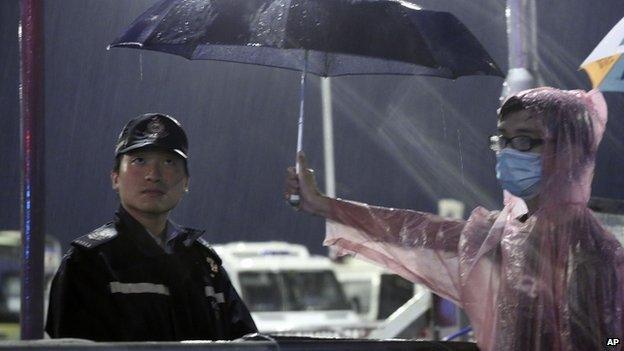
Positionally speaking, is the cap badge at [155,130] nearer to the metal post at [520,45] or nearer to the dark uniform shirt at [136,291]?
the dark uniform shirt at [136,291]

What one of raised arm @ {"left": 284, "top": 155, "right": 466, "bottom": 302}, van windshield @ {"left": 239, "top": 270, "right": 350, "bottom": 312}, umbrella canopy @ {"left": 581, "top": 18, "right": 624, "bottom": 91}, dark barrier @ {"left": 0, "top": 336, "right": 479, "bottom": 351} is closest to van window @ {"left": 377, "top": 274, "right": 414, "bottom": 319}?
van windshield @ {"left": 239, "top": 270, "right": 350, "bottom": 312}

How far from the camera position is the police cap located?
13.4 feet

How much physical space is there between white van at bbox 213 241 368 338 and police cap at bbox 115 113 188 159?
14.9 m

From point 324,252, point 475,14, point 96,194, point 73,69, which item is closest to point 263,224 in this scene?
point 324,252

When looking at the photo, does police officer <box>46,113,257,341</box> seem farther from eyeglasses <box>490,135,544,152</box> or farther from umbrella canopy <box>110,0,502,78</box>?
eyeglasses <box>490,135,544,152</box>

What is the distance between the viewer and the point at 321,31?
4.65 meters

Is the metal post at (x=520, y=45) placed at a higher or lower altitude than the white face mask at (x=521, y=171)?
higher

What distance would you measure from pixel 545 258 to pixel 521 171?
317mm

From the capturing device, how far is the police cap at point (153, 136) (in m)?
4.09

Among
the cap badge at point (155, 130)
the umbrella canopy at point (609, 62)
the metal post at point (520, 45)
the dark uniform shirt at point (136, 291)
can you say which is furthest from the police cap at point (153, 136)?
the metal post at point (520, 45)

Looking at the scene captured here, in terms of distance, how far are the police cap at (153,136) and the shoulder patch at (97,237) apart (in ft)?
0.86

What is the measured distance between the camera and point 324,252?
1380 inches

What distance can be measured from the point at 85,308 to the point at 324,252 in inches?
1234

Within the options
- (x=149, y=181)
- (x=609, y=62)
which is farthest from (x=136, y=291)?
(x=609, y=62)
